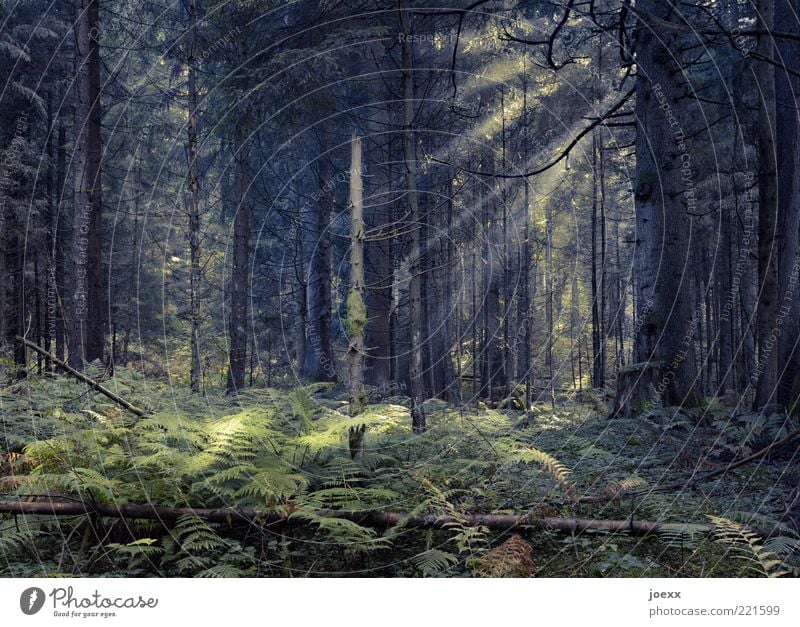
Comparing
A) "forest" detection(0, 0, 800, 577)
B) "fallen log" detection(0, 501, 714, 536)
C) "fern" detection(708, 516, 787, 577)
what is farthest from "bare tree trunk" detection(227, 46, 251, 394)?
"fern" detection(708, 516, 787, 577)

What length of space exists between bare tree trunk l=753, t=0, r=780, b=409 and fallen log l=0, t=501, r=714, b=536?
4468 mm

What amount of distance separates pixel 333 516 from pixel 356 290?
6.93 feet

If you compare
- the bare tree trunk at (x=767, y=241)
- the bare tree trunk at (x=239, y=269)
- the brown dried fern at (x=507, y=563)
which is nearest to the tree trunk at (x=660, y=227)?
the bare tree trunk at (x=767, y=241)

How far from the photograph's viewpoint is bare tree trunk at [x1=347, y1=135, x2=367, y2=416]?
230 inches

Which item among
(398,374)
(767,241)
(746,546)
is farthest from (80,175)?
(398,374)

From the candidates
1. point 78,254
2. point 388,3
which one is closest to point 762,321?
point 388,3

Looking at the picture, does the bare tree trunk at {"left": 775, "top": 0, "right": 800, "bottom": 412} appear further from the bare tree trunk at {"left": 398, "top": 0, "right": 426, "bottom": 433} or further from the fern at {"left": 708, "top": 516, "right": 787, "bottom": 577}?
the bare tree trunk at {"left": 398, "top": 0, "right": 426, "bottom": 433}

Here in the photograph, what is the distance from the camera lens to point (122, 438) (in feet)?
18.5

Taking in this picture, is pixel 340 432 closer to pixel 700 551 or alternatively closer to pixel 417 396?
pixel 700 551
